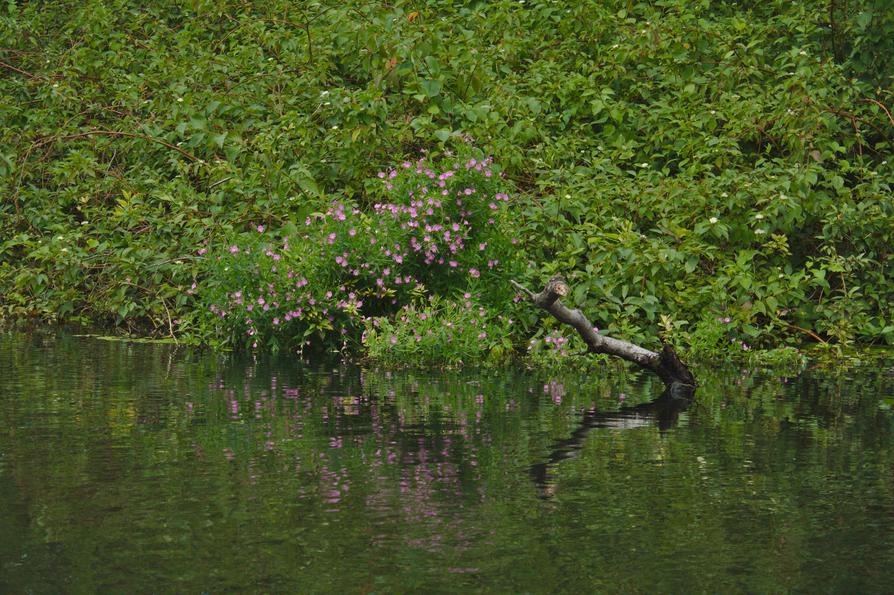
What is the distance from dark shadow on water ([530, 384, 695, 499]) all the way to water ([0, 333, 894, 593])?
39 mm

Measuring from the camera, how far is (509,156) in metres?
15.6

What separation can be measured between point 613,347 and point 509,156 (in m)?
4.56

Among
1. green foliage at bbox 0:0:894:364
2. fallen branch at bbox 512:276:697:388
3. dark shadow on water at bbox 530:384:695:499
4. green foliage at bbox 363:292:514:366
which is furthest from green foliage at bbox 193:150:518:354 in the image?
dark shadow on water at bbox 530:384:695:499

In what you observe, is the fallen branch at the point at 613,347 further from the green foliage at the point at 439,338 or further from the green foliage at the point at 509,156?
the green foliage at the point at 509,156

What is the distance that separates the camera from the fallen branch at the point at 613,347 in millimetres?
11203

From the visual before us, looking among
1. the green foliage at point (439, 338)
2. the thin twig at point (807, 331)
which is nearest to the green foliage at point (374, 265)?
the green foliage at point (439, 338)

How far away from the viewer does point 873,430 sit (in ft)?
30.9

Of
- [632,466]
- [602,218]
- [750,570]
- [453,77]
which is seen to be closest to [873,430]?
[632,466]

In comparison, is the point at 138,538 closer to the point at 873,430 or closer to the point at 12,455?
the point at 12,455

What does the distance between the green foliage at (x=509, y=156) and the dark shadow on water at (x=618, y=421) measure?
8.23 feet

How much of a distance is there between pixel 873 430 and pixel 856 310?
4.66 metres

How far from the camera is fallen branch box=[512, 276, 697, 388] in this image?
441 inches

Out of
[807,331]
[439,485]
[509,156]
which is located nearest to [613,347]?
[807,331]

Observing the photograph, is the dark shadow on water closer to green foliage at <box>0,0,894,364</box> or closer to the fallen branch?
the fallen branch
